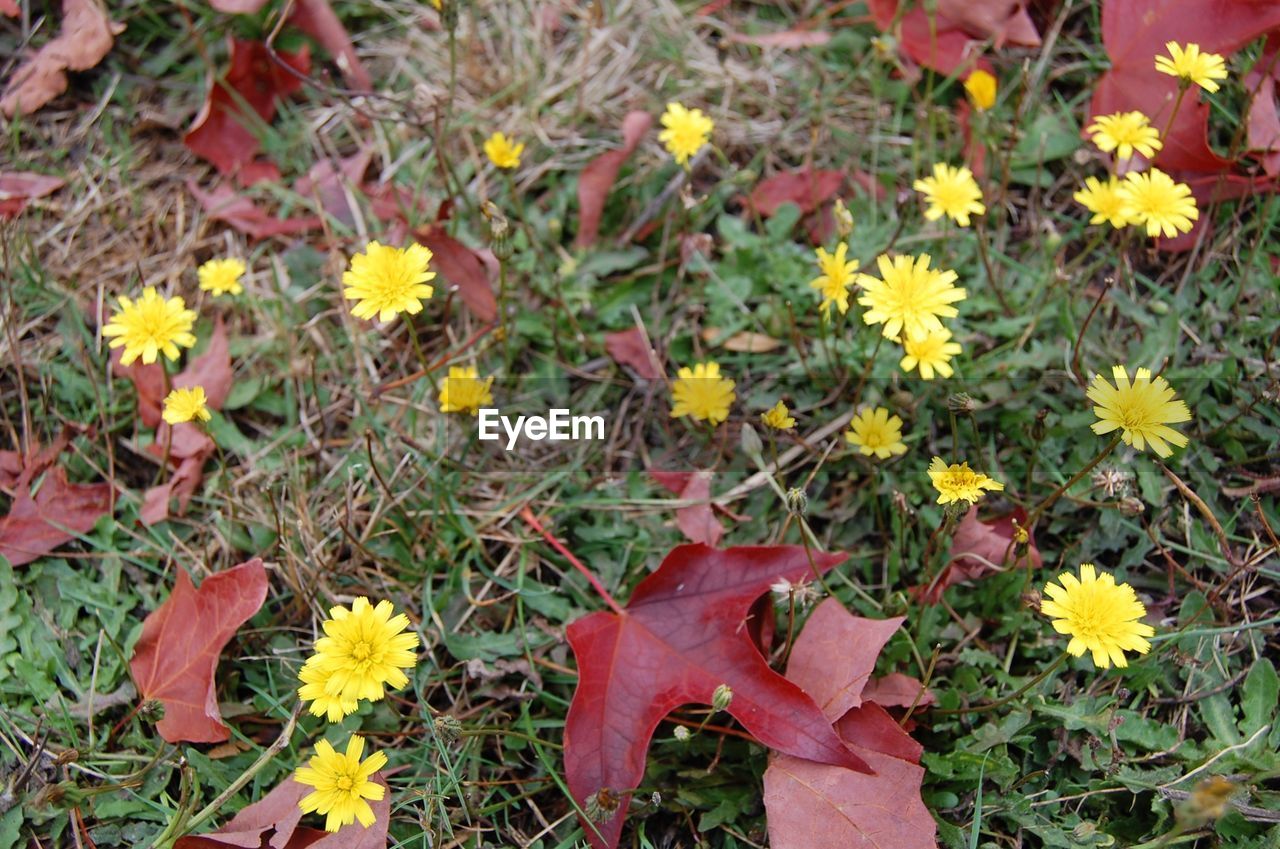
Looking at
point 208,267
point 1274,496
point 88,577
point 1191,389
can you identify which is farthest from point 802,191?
point 88,577

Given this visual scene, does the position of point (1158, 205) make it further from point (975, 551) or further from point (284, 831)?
point (284, 831)

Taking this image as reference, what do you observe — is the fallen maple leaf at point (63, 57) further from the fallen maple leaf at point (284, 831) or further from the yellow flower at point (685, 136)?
the fallen maple leaf at point (284, 831)

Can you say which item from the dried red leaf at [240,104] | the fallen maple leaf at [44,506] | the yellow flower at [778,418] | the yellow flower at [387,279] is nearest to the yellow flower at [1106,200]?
the yellow flower at [778,418]

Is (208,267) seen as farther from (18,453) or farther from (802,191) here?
(802,191)

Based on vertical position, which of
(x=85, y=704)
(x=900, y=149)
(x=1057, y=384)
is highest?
(x=900, y=149)

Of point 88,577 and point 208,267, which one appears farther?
point 208,267

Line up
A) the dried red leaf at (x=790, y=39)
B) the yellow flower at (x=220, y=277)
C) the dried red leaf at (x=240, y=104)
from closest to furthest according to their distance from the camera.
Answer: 1. the yellow flower at (x=220, y=277)
2. the dried red leaf at (x=240, y=104)
3. the dried red leaf at (x=790, y=39)
